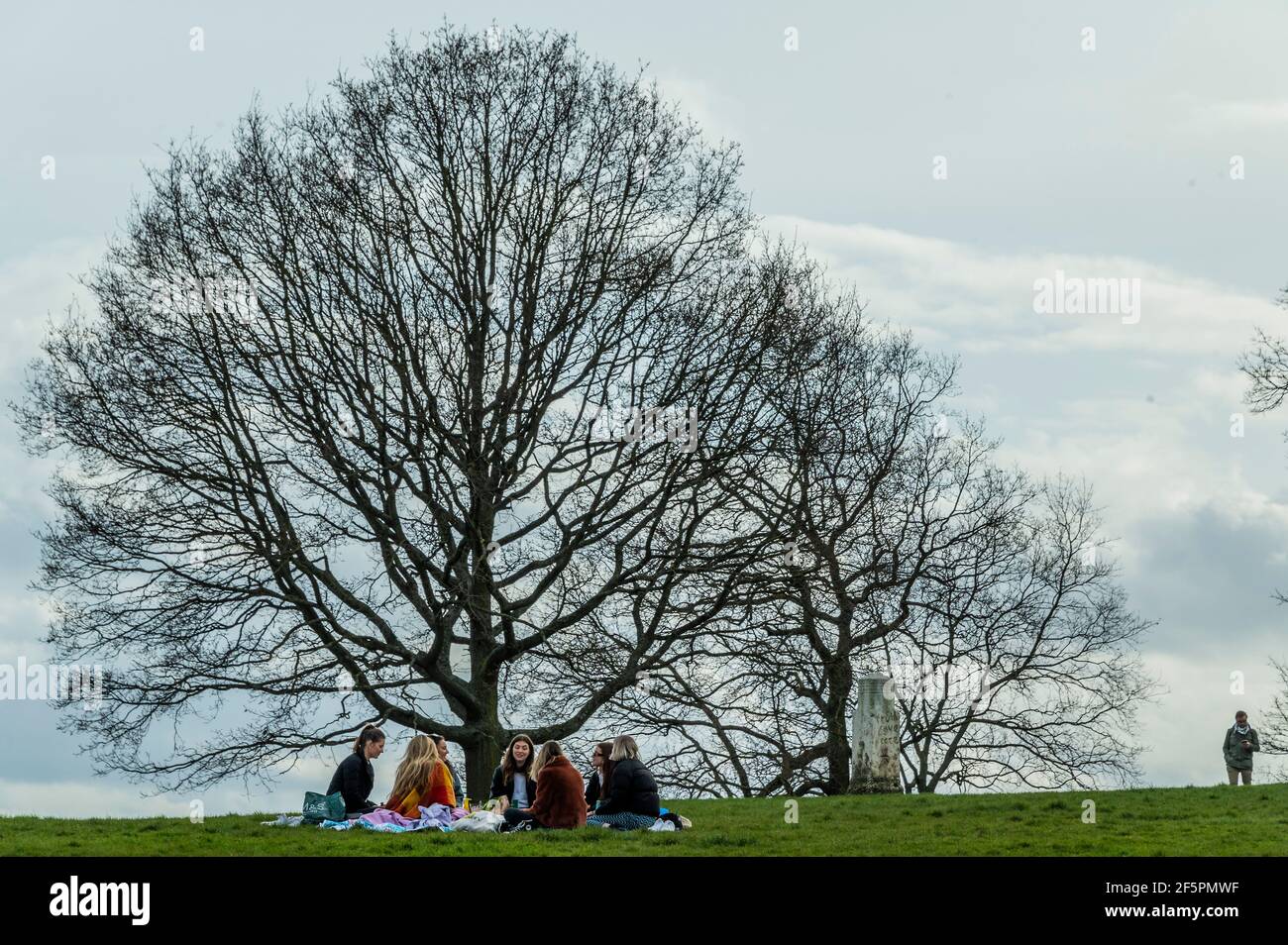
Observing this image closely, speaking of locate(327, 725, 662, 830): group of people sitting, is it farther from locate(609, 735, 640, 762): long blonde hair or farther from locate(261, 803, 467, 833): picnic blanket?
locate(261, 803, 467, 833): picnic blanket

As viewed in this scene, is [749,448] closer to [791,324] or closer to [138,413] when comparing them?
[791,324]

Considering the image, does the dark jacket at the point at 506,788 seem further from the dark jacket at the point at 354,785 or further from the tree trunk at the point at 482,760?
the tree trunk at the point at 482,760

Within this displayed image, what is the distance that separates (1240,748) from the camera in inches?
990

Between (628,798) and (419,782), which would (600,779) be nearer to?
(628,798)

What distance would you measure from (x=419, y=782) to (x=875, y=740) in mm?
8391

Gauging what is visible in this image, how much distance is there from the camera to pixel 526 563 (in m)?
23.7

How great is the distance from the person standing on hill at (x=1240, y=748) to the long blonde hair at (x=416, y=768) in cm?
1498

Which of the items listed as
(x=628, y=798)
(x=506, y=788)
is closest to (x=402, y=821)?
(x=506, y=788)

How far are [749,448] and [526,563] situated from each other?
13.4ft

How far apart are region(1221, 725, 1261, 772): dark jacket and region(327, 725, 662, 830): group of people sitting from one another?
1291 centimetres

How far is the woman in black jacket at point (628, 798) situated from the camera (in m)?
16.2
